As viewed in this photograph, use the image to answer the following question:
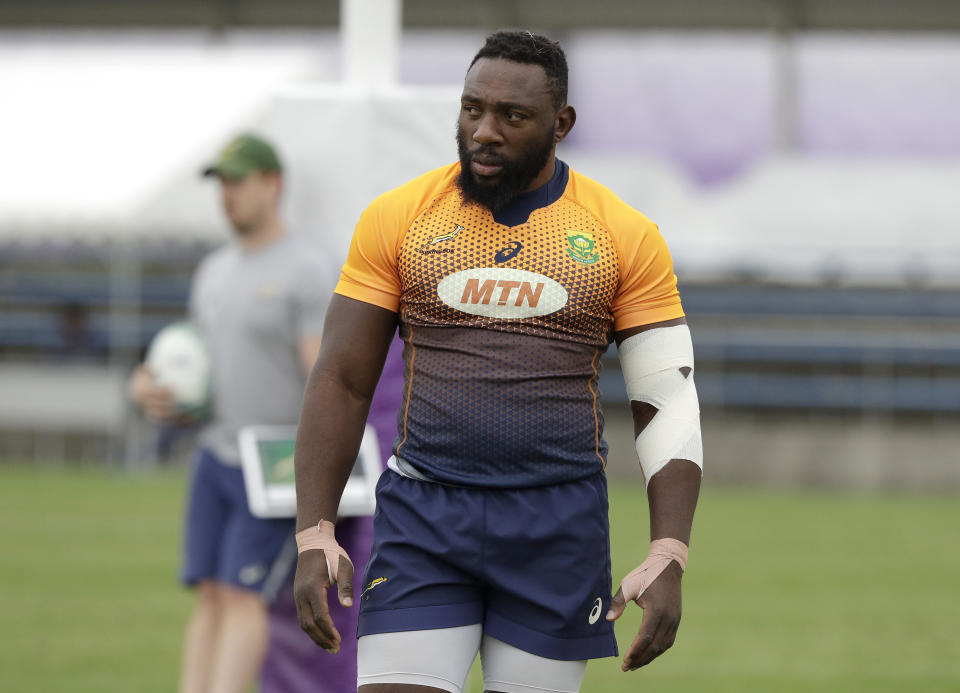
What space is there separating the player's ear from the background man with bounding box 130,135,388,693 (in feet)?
7.43

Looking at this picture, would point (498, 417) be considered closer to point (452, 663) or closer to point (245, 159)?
point (452, 663)

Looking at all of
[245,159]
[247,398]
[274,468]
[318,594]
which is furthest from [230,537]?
[318,594]

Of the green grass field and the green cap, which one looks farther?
the green grass field

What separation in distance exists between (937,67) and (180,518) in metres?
19.6

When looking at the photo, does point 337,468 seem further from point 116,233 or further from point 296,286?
point 116,233

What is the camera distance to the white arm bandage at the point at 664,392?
3732 millimetres

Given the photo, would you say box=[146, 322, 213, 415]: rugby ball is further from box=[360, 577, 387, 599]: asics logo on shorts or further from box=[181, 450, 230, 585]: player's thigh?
box=[360, 577, 387, 599]: asics logo on shorts

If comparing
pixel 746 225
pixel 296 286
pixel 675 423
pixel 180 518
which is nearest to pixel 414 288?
pixel 675 423

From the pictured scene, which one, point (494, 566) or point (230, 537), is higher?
point (494, 566)

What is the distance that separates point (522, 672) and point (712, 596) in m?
8.33

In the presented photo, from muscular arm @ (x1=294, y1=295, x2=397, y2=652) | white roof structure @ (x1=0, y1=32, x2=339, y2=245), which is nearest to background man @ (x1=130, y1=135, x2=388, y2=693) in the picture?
muscular arm @ (x1=294, y1=295, x2=397, y2=652)

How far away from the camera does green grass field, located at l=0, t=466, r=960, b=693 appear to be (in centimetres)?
865

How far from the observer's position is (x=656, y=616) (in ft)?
11.6

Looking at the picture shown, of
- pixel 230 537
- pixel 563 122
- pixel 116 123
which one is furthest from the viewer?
pixel 116 123
